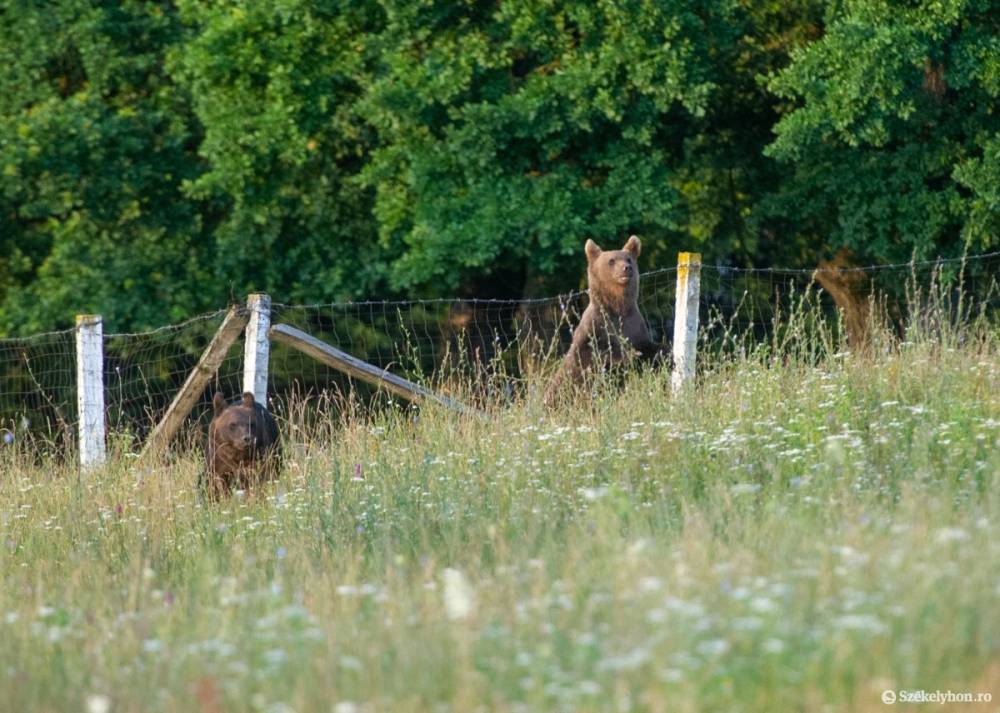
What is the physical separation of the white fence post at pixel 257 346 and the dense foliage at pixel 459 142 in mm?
5187

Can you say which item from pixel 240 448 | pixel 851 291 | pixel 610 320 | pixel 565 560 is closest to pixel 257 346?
pixel 240 448

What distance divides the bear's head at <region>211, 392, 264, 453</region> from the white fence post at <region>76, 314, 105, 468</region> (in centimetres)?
102

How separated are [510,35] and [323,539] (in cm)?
1163

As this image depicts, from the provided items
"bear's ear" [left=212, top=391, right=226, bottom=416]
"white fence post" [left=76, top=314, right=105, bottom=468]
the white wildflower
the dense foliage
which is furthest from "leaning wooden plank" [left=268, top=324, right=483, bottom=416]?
the white wildflower

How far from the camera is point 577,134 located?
59.7ft

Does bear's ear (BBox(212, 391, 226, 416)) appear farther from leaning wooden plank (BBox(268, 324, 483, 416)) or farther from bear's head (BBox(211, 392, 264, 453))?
leaning wooden plank (BBox(268, 324, 483, 416))

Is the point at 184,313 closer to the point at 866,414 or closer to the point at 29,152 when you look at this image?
the point at 29,152

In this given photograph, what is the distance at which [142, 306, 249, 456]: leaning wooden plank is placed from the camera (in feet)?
35.2

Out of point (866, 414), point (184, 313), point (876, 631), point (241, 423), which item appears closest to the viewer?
point (876, 631)

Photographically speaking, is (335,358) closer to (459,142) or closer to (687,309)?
(687,309)

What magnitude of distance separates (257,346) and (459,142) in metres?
7.26

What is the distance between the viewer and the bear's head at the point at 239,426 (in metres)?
10.0

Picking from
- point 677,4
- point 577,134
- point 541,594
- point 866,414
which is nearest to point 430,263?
point 577,134

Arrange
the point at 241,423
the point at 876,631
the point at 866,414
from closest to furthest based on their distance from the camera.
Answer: the point at 876,631, the point at 866,414, the point at 241,423
